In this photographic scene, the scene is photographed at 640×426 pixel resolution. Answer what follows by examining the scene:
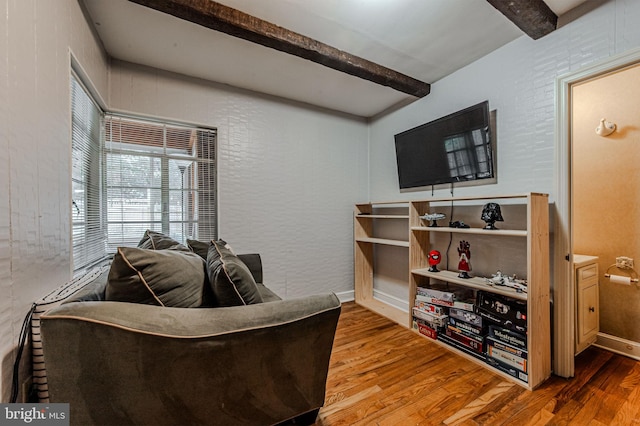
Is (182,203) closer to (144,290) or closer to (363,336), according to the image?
(144,290)

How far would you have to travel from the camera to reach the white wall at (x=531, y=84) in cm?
161

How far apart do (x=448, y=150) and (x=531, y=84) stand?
2.40 feet

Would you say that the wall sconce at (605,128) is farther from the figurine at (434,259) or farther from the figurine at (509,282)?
the figurine at (434,259)

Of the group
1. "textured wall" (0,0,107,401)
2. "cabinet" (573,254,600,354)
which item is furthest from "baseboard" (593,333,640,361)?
"textured wall" (0,0,107,401)

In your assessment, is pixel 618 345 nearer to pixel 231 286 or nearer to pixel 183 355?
pixel 231 286

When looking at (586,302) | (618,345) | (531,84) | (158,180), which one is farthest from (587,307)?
(158,180)

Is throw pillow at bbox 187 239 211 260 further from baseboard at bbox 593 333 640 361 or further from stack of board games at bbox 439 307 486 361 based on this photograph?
baseboard at bbox 593 333 640 361

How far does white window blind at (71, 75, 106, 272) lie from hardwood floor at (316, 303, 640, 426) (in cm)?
191

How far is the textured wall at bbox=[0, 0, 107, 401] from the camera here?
0.92 metres

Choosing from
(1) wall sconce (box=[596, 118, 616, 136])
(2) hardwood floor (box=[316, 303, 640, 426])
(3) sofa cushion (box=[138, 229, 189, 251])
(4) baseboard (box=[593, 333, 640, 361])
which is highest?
(1) wall sconce (box=[596, 118, 616, 136])

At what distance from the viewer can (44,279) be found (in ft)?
3.83

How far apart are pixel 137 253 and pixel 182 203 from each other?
1.72m

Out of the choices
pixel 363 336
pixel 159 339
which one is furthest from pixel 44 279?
pixel 363 336

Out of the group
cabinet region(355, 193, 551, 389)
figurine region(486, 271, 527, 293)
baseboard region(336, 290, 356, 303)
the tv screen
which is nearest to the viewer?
cabinet region(355, 193, 551, 389)
